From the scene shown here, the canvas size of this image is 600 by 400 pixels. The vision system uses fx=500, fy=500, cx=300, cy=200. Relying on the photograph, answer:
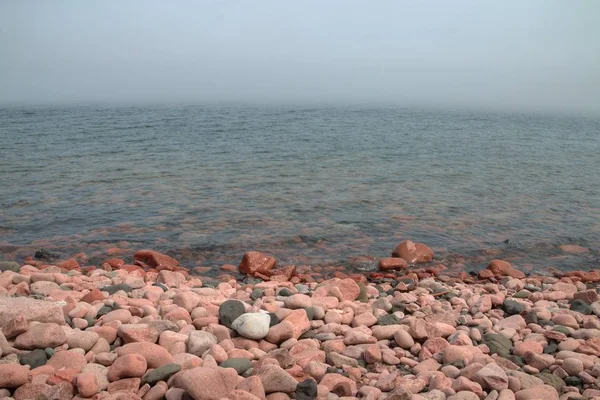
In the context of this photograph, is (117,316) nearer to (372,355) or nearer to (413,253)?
(372,355)

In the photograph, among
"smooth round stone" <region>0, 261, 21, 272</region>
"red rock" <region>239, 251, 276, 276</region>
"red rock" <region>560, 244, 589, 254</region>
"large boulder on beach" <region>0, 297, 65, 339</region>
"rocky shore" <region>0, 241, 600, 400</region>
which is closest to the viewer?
"rocky shore" <region>0, 241, 600, 400</region>

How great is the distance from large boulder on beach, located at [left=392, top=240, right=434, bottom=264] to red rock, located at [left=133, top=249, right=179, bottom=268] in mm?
4582

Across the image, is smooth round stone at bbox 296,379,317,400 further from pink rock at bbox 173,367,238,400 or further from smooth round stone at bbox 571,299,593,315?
smooth round stone at bbox 571,299,593,315

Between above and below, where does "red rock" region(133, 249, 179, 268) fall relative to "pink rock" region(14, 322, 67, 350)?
below

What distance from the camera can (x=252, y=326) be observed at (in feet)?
18.1

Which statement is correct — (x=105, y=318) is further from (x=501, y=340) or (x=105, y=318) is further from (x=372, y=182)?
(x=372, y=182)

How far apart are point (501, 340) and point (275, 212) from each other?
27.4 feet

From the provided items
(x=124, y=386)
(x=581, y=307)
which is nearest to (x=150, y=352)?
(x=124, y=386)

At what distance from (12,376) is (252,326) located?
2.31 meters

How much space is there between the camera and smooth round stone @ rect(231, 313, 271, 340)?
5512 millimetres

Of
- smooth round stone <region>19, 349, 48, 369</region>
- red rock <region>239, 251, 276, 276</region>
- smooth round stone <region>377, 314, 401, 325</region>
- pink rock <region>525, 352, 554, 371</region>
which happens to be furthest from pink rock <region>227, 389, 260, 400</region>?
red rock <region>239, 251, 276, 276</region>

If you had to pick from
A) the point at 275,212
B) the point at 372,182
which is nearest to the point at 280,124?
the point at 372,182

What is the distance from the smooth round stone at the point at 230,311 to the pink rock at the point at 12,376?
2129 millimetres

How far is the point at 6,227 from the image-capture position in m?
12.1
